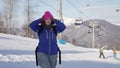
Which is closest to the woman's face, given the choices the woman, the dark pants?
the woman

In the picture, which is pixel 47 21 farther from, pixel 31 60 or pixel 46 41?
pixel 31 60

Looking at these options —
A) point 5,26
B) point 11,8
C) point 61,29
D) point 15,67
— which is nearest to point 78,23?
point 11,8

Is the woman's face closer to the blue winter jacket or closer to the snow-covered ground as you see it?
the blue winter jacket

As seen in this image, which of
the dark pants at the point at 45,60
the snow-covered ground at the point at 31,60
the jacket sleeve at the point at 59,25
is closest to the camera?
the dark pants at the point at 45,60

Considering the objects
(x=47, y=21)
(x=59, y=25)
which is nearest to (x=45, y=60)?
(x=47, y=21)

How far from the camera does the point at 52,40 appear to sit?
29.8 feet

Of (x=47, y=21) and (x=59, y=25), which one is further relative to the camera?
(x=59, y=25)

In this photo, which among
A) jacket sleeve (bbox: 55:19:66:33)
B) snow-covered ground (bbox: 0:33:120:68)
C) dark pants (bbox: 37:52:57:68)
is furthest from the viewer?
snow-covered ground (bbox: 0:33:120:68)

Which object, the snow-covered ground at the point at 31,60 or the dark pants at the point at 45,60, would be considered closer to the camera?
the dark pants at the point at 45,60

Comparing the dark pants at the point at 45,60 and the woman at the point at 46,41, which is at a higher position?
the woman at the point at 46,41

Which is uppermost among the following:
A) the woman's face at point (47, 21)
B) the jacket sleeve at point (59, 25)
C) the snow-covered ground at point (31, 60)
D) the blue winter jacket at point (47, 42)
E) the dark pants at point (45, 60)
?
the woman's face at point (47, 21)

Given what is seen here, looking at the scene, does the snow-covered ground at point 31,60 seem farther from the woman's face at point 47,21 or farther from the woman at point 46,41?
the woman's face at point 47,21

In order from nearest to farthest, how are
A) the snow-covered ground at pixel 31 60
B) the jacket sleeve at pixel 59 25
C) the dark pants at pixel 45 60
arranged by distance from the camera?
the dark pants at pixel 45 60 → the jacket sleeve at pixel 59 25 → the snow-covered ground at pixel 31 60

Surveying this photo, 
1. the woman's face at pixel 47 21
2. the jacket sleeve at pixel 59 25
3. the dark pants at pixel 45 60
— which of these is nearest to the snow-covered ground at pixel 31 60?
the jacket sleeve at pixel 59 25
